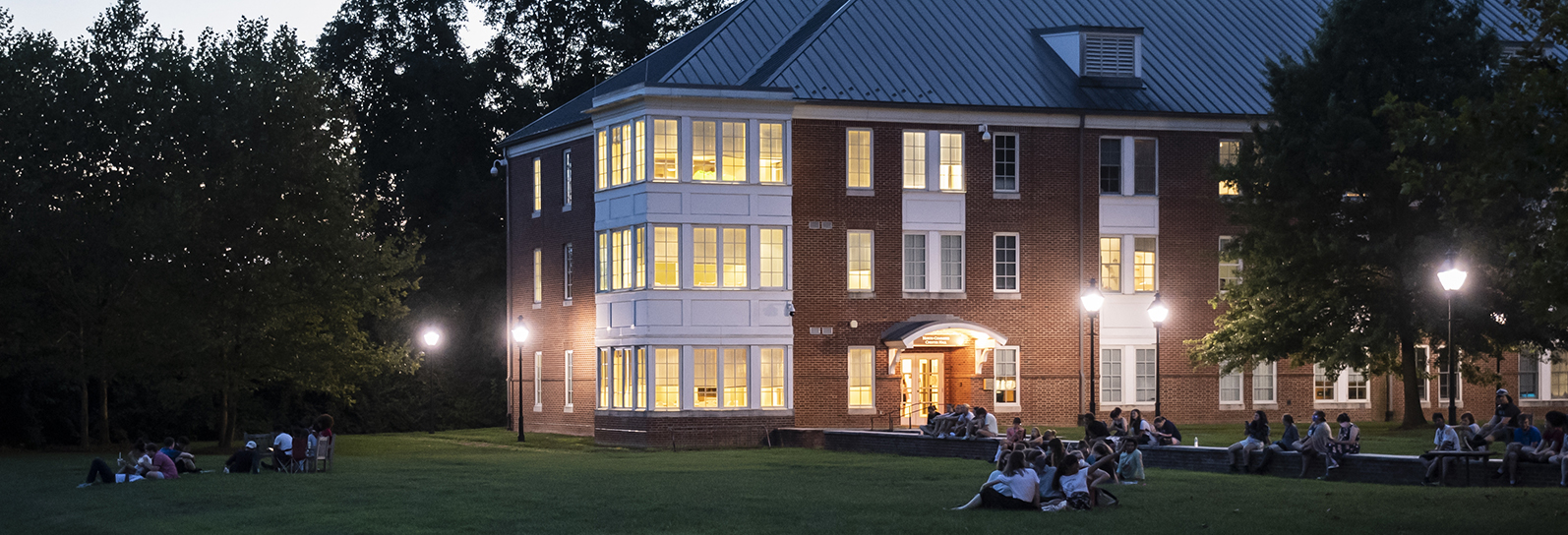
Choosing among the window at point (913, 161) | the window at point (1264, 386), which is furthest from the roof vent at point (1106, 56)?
the window at point (1264, 386)

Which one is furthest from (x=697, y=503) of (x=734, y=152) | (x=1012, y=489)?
(x=734, y=152)

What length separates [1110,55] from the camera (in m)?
44.4

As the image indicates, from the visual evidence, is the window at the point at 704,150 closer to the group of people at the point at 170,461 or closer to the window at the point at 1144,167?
the window at the point at 1144,167

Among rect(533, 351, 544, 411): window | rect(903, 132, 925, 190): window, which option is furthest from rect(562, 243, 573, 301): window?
rect(903, 132, 925, 190): window

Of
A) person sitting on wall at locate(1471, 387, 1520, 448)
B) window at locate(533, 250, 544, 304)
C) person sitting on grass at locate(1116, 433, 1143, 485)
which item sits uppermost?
window at locate(533, 250, 544, 304)

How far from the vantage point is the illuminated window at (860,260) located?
41875 mm

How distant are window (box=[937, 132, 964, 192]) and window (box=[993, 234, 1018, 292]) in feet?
6.20

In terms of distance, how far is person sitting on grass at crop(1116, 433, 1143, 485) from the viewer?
78.3ft

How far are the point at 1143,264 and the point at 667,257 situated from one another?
1320 centimetres

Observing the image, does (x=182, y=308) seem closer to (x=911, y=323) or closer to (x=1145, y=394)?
(x=911, y=323)

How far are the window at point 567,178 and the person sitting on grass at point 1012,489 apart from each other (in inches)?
1082

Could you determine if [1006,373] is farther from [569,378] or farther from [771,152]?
[569,378]

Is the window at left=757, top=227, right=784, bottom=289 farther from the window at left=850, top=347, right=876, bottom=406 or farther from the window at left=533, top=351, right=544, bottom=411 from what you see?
the window at left=533, top=351, right=544, bottom=411

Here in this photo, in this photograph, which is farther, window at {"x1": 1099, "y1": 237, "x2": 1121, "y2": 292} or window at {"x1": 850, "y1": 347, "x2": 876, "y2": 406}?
window at {"x1": 1099, "y1": 237, "x2": 1121, "y2": 292}
